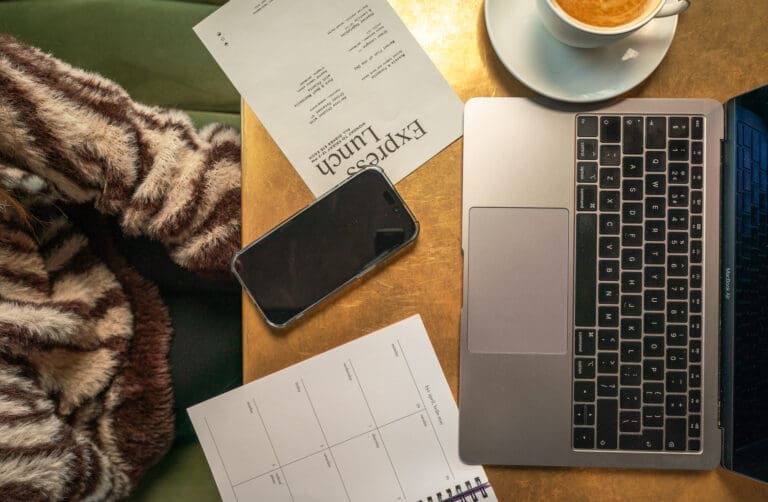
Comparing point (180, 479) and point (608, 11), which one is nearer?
point (608, 11)

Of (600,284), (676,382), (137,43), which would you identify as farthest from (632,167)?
(137,43)

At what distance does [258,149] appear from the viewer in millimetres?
672

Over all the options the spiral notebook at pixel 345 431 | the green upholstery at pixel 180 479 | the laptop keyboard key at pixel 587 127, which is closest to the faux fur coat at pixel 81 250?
the green upholstery at pixel 180 479

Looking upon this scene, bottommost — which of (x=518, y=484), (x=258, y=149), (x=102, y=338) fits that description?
(x=518, y=484)

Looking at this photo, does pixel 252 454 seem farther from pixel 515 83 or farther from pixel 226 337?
pixel 515 83

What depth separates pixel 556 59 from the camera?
65 cm

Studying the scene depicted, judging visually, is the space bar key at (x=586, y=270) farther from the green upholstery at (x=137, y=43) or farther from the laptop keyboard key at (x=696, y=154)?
the green upholstery at (x=137, y=43)

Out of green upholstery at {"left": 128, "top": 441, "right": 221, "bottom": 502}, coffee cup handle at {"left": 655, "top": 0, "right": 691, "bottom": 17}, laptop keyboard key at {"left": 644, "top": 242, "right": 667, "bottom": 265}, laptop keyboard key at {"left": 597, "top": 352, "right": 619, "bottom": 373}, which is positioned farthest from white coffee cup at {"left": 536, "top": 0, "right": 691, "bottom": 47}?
green upholstery at {"left": 128, "top": 441, "right": 221, "bottom": 502}

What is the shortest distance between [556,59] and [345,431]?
45 centimetres

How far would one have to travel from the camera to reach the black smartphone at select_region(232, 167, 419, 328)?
674mm

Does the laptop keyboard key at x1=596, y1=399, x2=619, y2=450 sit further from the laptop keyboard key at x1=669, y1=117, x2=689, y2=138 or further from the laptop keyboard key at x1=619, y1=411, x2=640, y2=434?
the laptop keyboard key at x1=669, y1=117, x2=689, y2=138

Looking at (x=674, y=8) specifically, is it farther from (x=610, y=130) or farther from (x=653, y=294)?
(x=653, y=294)

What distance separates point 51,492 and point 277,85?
1.66ft

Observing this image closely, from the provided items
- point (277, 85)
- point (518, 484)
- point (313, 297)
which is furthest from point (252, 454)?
point (277, 85)
